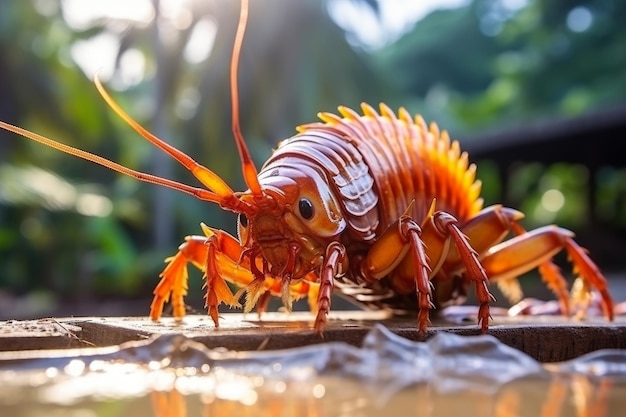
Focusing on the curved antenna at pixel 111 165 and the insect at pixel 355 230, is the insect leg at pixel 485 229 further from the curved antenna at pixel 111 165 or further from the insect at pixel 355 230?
the curved antenna at pixel 111 165

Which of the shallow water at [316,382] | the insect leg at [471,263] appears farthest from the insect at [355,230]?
the shallow water at [316,382]

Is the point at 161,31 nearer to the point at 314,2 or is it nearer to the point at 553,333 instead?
the point at 314,2

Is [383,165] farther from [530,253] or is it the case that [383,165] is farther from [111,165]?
[111,165]

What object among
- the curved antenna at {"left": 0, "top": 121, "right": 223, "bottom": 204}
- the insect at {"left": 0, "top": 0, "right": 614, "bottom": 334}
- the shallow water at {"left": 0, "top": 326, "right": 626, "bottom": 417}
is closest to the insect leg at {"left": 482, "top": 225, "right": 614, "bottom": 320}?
the insect at {"left": 0, "top": 0, "right": 614, "bottom": 334}

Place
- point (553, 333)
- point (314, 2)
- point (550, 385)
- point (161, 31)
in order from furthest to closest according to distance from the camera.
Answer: point (314, 2) → point (161, 31) → point (553, 333) → point (550, 385)

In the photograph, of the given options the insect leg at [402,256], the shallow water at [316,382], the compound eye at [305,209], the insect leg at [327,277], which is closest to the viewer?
the shallow water at [316,382]

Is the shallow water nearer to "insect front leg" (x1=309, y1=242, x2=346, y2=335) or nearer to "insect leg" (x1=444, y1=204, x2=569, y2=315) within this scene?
"insect front leg" (x1=309, y1=242, x2=346, y2=335)

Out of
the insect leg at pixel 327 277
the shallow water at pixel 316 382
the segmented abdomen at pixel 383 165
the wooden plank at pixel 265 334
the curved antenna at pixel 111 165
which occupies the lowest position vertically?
the shallow water at pixel 316 382

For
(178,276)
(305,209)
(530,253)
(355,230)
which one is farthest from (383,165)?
(178,276)

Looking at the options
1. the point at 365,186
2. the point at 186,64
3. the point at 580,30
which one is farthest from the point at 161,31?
→ the point at 365,186
